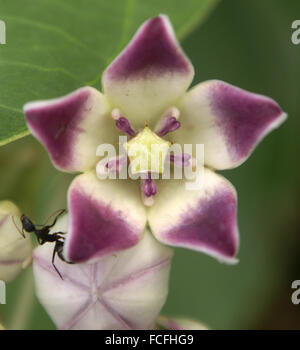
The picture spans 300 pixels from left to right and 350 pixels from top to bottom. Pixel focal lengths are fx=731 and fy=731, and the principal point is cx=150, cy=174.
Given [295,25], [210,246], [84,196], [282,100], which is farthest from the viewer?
[282,100]

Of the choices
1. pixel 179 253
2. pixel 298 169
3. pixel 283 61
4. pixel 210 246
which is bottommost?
pixel 179 253

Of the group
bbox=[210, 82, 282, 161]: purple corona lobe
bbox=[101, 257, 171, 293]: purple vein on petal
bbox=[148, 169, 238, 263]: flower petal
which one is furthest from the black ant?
bbox=[210, 82, 282, 161]: purple corona lobe

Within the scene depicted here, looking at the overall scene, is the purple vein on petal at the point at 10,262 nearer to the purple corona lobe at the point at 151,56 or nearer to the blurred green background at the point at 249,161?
the purple corona lobe at the point at 151,56

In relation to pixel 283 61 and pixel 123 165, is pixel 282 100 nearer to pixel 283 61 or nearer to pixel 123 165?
pixel 283 61

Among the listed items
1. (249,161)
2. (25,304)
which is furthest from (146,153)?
(249,161)

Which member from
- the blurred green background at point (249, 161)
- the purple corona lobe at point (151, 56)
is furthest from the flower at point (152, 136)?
the blurred green background at point (249, 161)

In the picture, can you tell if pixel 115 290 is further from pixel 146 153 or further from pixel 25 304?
pixel 25 304

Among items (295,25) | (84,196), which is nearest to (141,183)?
(84,196)

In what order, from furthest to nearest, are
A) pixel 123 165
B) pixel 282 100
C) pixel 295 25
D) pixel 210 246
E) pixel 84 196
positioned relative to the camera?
1. pixel 282 100
2. pixel 295 25
3. pixel 123 165
4. pixel 84 196
5. pixel 210 246
